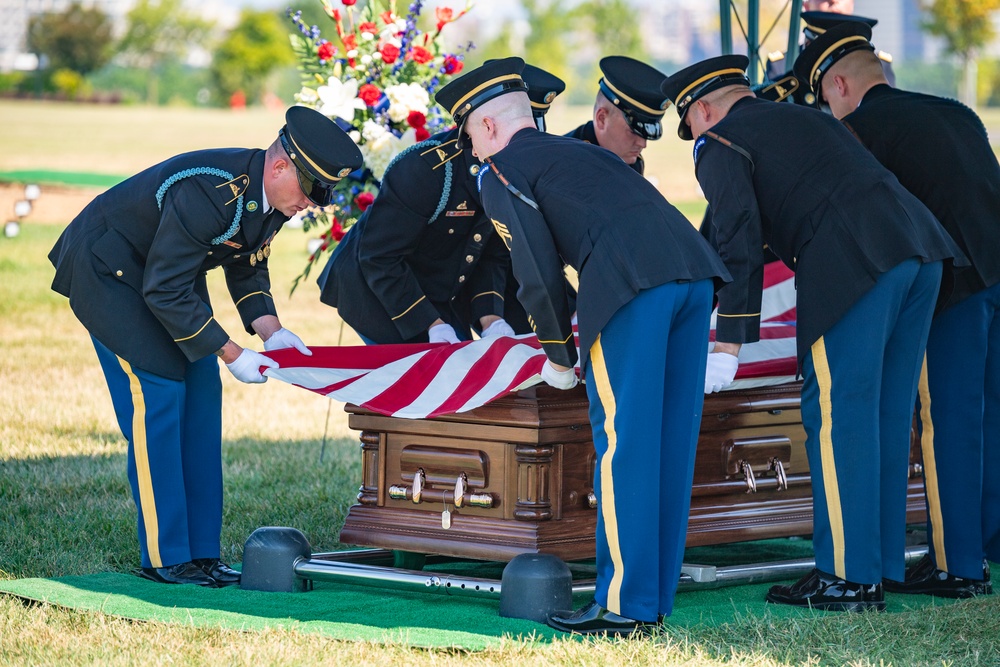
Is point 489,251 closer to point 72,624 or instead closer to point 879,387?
point 879,387

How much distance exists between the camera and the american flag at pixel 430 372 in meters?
3.62

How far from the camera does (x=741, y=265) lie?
349cm

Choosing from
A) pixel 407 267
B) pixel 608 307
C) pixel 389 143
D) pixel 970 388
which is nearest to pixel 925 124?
pixel 970 388

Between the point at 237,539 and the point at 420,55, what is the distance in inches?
83.5

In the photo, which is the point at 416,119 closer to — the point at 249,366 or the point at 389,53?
the point at 389,53

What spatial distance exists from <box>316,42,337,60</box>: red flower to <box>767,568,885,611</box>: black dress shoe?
293 centimetres

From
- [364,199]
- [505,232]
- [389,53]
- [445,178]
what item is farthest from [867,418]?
[389,53]

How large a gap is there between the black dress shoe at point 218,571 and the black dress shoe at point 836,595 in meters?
1.74

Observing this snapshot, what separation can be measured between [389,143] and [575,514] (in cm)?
192

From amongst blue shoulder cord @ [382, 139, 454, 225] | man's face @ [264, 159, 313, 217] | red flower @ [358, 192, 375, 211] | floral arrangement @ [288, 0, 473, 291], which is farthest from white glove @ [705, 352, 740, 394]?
red flower @ [358, 192, 375, 211]

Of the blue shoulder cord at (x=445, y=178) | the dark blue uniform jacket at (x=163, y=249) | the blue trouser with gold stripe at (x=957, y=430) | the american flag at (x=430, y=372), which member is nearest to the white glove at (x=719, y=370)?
the american flag at (x=430, y=372)

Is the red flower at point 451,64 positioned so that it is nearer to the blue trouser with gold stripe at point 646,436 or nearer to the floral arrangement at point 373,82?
the floral arrangement at point 373,82

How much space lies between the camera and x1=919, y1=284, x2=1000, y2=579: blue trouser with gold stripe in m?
3.82

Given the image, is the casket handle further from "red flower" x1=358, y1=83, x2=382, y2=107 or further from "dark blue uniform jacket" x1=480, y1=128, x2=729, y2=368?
"red flower" x1=358, y1=83, x2=382, y2=107
